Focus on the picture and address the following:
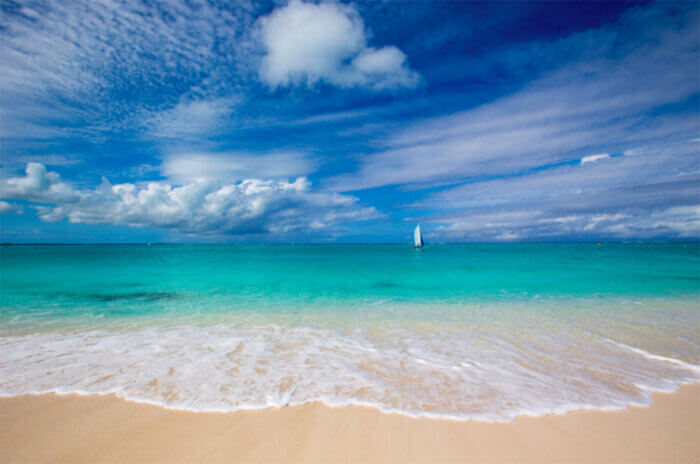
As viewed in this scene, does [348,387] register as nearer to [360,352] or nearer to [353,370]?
[353,370]

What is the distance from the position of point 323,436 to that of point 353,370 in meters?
2.06

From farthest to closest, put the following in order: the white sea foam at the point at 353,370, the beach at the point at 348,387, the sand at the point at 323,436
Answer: the white sea foam at the point at 353,370 → the beach at the point at 348,387 → the sand at the point at 323,436

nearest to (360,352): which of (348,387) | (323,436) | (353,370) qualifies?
(353,370)

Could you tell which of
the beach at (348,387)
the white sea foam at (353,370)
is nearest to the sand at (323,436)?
the beach at (348,387)

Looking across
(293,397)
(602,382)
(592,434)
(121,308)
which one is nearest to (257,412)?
(293,397)

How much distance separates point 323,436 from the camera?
3.90m

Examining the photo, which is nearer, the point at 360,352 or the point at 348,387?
the point at 348,387

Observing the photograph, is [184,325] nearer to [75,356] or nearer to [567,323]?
[75,356]

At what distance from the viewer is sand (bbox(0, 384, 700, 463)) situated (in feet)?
11.7

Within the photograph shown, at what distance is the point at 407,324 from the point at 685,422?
249 inches

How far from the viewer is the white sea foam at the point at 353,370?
15.6ft

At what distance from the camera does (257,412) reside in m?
4.42

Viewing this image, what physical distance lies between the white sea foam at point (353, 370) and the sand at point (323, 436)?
27 centimetres

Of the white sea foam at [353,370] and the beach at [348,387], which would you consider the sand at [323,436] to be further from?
the white sea foam at [353,370]
